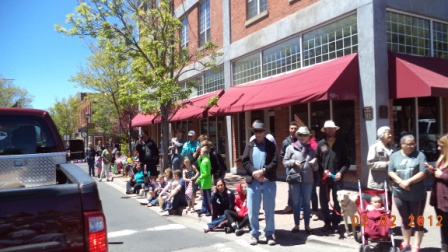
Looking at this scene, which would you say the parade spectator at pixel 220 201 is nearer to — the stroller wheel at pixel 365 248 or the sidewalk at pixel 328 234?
the sidewalk at pixel 328 234

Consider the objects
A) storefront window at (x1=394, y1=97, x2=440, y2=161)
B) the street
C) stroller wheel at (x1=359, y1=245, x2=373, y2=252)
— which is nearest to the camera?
stroller wheel at (x1=359, y1=245, x2=373, y2=252)

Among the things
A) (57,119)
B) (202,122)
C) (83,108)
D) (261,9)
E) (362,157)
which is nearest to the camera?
(362,157)

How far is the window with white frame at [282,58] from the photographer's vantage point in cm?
1259

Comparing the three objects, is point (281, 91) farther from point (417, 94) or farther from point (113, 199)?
point (113, 199)

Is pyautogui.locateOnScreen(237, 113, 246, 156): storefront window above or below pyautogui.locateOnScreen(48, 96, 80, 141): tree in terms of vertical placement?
below

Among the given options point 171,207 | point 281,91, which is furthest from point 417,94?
point 171,207

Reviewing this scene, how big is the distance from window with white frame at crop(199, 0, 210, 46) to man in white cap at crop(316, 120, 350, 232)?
13.2 m

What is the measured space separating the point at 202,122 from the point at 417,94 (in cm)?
1261

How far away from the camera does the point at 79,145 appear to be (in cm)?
533

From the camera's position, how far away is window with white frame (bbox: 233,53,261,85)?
1483 cm

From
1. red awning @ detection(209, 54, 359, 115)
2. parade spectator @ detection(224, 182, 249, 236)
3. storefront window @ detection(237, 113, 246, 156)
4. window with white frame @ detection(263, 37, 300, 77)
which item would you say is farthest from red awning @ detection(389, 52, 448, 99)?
storefront window @ detection(237, 113, 246, 156)

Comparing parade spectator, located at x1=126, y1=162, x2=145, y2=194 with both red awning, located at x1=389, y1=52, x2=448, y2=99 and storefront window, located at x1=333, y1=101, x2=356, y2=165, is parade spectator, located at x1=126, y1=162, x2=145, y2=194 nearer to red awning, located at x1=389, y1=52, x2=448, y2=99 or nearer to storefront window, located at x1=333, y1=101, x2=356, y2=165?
storefront window, located at x1=333, y1=101, x2=356, y2=165

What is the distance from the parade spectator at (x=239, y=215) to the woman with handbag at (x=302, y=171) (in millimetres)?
975

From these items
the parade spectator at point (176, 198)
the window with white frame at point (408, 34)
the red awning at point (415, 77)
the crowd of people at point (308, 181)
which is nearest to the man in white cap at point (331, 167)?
the crowd of people at point (308, 181)
